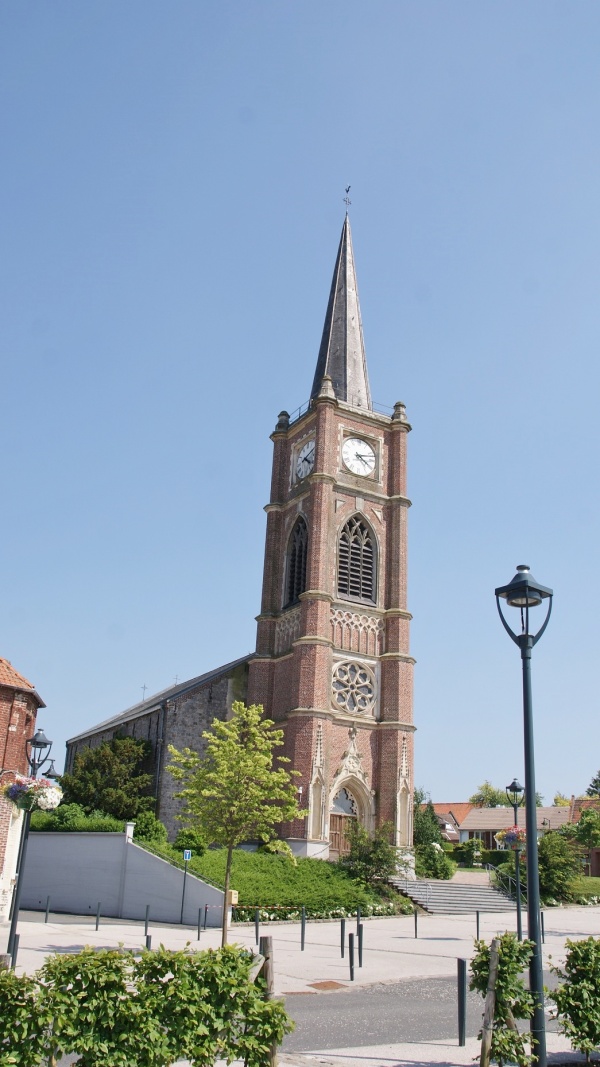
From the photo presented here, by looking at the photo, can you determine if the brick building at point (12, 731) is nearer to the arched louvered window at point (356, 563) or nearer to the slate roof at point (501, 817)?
the arched louvered window at point (356, 563)

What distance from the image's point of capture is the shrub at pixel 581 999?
30.7ft

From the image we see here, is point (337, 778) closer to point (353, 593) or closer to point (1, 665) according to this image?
point (353, 593)

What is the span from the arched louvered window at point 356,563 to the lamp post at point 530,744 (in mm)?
32874

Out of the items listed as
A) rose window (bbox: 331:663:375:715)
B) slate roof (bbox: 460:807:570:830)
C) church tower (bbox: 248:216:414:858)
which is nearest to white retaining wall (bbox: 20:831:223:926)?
church tower (bbox: 248:216:414:858)

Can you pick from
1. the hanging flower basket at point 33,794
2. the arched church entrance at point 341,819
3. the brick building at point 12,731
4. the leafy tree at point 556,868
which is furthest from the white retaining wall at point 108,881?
the leafy tree at point 556,868

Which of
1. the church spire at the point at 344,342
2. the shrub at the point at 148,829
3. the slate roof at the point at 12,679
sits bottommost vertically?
the shrub at the point at 148,829

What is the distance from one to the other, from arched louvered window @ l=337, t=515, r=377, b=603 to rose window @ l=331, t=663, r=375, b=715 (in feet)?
12.3

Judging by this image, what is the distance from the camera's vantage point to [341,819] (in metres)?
40.2

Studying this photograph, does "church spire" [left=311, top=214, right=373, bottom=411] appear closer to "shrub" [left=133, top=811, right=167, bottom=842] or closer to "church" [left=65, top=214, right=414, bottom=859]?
"church" [left=65, top=214, right=414, bottom=859]

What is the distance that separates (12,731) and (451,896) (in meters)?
19.9

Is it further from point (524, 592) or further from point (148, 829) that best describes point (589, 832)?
point (524, 592)

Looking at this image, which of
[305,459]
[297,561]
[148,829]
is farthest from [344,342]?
[148,829]

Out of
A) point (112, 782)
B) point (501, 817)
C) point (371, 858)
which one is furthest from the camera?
point (501, 817)

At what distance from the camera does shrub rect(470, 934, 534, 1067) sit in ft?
30.2
